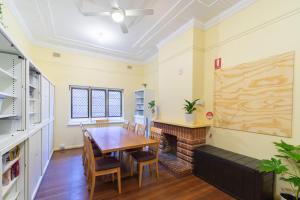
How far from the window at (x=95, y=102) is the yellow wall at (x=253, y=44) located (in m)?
3.51

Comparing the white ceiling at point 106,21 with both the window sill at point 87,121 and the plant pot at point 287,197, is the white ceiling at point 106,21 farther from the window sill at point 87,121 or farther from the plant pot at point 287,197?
the plant pot at point 287,197

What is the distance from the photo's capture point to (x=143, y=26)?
3365 millimetres

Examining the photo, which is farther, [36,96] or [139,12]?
[36,96]

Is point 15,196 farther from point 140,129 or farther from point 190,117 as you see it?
point 190,117

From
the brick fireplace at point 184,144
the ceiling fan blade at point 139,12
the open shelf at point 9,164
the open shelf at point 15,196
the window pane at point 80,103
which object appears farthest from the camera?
the window pane at point 80,103

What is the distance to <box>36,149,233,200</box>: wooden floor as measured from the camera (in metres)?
2.17

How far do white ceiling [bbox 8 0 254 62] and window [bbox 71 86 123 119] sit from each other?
58.2 inches

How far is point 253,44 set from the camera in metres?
2.38

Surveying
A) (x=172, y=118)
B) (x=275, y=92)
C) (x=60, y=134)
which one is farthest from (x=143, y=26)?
(x=60, y=134)

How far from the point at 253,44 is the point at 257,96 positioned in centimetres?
88

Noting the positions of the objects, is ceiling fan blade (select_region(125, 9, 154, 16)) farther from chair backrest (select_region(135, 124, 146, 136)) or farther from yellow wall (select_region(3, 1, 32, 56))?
chair backrest (select_region(135, 124, 146, 136))

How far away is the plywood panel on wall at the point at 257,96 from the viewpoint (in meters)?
1.99

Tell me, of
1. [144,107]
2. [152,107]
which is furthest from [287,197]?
[144,107]

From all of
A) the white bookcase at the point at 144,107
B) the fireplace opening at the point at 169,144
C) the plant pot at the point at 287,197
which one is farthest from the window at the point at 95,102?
the plant pot at the point at 287,197
